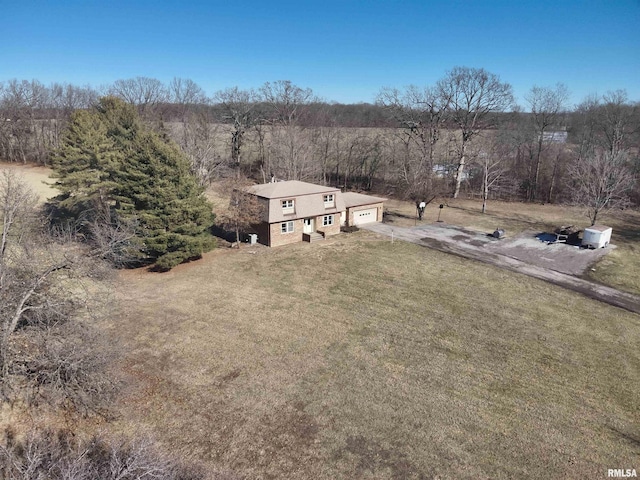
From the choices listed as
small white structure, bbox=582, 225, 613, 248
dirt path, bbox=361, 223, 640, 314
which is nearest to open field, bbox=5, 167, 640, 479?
dirt path, bbox=361, 223, 640, 314

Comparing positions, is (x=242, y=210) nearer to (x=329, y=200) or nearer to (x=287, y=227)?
(x=287, y=227)

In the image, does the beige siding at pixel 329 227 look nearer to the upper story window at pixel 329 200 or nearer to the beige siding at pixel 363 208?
the upper story window at pixel 329 200

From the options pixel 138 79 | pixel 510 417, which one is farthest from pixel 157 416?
pixel 138 79

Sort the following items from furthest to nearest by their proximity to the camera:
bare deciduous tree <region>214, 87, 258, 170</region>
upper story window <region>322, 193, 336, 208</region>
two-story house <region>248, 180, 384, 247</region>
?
1. bare deciduous tree <region>214, 87, 258, 170</region>
2. upper story window <region>322, 193, 336, 208</region>
3. two-story house <region>248, 180, 384, 247</region>

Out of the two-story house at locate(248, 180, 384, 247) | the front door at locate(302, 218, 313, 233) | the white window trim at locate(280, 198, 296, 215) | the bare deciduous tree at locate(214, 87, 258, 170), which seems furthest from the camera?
the bare deciduous tree at locate(214, 87, 258, 170)

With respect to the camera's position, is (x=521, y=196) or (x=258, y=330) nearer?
(x=258, y=330)

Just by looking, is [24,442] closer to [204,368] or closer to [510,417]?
[204,368]

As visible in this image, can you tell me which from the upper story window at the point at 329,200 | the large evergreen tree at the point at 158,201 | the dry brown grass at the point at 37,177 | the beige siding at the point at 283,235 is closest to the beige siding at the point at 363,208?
the upper story window at the point at 329,200

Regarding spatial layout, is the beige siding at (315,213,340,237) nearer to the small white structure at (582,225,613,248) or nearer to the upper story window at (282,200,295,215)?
the upper story window at (282,200,295,215)
